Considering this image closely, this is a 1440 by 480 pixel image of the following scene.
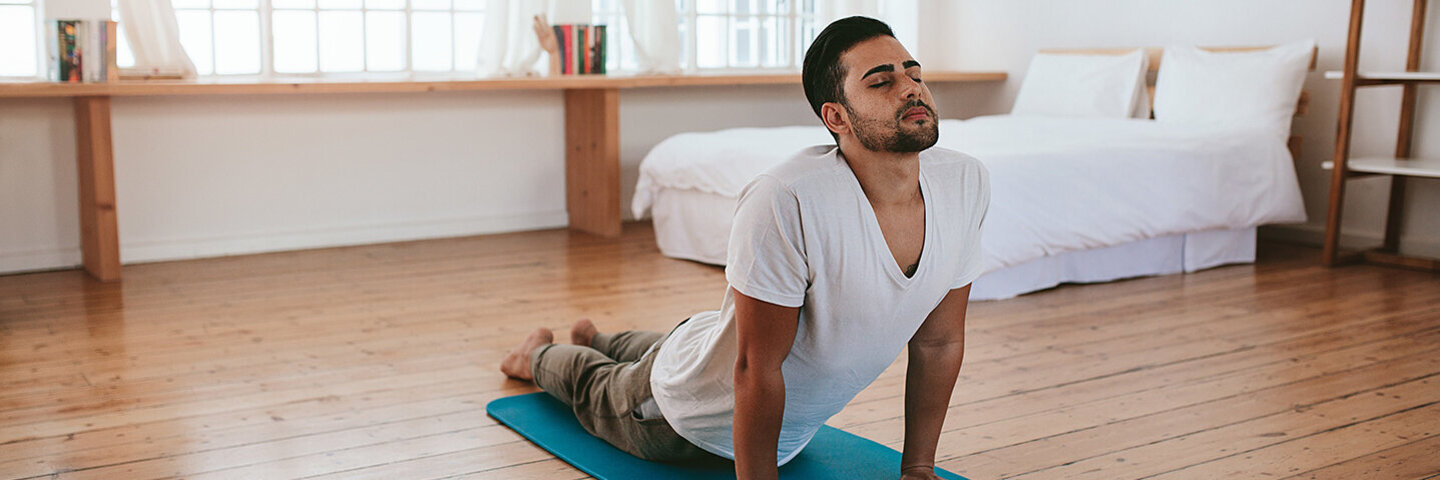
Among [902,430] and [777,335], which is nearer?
[777,335]

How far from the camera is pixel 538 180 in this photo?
16.5 feet

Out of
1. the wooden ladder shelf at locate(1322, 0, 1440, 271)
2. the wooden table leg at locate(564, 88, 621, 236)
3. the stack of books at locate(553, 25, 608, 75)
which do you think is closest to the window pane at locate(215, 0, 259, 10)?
the stack of books at locate(553, 25, 608, 75)

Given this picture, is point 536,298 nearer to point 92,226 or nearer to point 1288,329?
point 92,226

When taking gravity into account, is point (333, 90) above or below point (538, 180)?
above

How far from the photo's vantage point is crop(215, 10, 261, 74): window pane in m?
4.35

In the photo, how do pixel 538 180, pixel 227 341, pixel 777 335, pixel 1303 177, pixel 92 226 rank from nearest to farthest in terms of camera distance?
pixel 777 335 → pixel 227 341 → pixel 92 226 → pixel 1303 177 → pixel 538 180

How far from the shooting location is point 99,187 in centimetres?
376

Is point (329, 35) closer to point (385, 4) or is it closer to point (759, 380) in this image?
point (385, 4)

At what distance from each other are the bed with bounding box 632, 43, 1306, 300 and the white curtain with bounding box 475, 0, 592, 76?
744 millimetres

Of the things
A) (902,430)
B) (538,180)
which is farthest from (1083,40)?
(902,430)

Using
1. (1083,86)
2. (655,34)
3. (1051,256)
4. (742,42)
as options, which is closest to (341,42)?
(655,34)

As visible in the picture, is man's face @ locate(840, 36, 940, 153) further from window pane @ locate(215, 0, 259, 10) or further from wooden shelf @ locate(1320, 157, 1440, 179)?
window pane @ locate(215, 0, 259, 10)

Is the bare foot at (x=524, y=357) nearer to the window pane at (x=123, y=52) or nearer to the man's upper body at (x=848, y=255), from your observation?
the man's upper body at (x=848, y=255)

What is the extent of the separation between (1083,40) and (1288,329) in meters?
2.50
